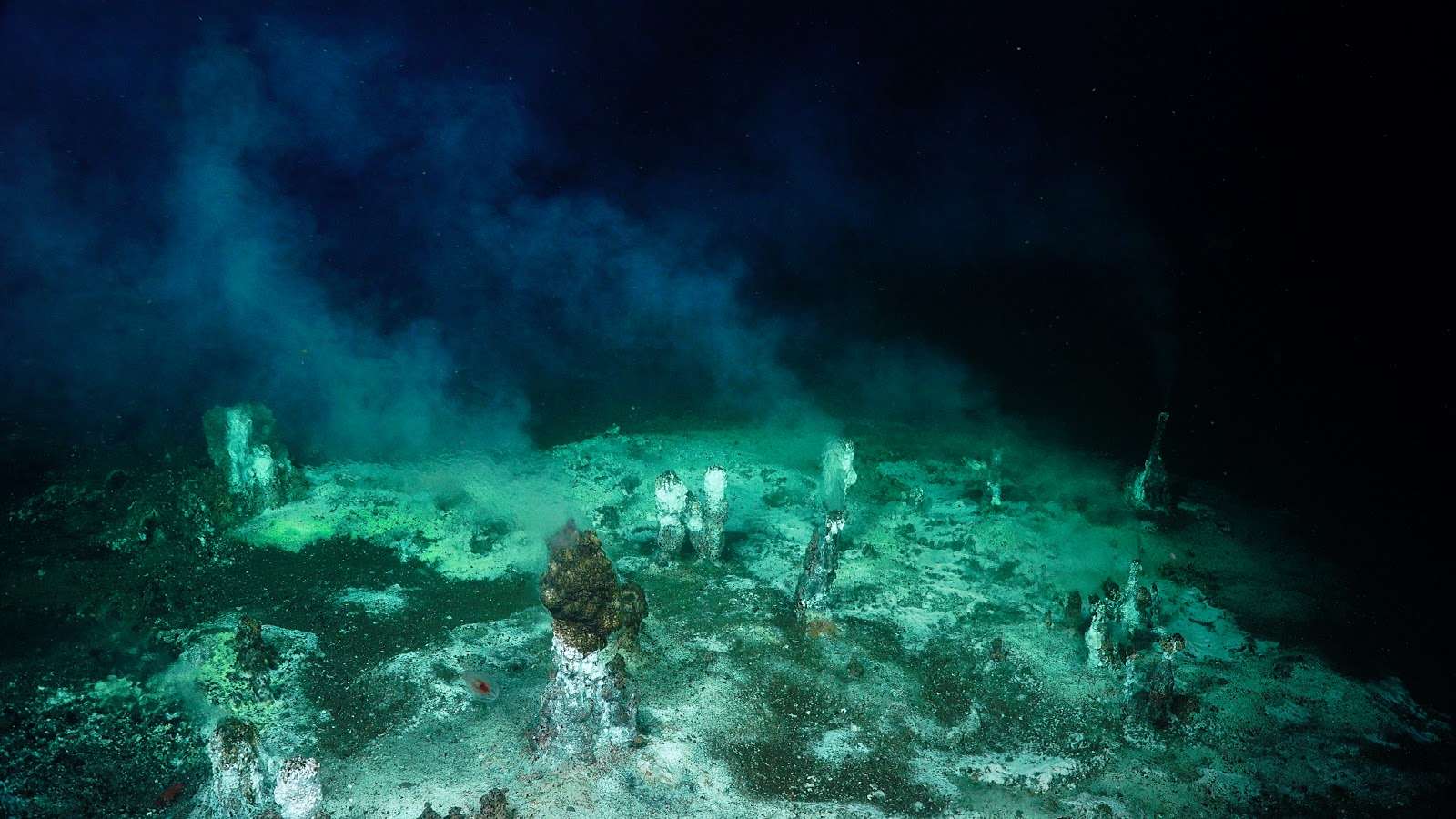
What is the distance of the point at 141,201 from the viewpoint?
14.1 m

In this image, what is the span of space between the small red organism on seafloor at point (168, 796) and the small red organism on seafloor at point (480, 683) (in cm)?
240

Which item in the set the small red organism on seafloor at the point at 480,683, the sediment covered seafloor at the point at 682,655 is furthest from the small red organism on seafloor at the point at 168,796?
the small red organism on seafloor at the point at 480,683

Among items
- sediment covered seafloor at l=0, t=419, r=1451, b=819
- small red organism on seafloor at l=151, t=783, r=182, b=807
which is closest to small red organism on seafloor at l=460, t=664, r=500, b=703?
sediment covered seafloor at l=0, t=419, r=1451, b=819

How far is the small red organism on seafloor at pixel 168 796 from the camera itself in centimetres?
661

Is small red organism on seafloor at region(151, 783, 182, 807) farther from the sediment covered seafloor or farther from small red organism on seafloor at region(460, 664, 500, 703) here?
small red organism on seafloor at region(460, 664, 500, 703)

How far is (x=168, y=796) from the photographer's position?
6.68m

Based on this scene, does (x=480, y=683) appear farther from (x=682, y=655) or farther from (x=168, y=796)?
(x=168, y=796)

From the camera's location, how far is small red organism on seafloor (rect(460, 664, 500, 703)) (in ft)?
26.1

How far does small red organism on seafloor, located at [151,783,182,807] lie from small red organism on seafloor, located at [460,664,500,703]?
240 centimetres

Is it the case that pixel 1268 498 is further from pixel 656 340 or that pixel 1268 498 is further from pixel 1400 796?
pixel 656 340

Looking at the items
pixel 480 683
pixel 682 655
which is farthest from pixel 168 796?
pixel 682 655

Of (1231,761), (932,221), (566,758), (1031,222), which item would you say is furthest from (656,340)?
(1231,761)

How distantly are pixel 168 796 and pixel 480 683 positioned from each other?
2.57 metres

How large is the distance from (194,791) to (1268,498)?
1428 cm
